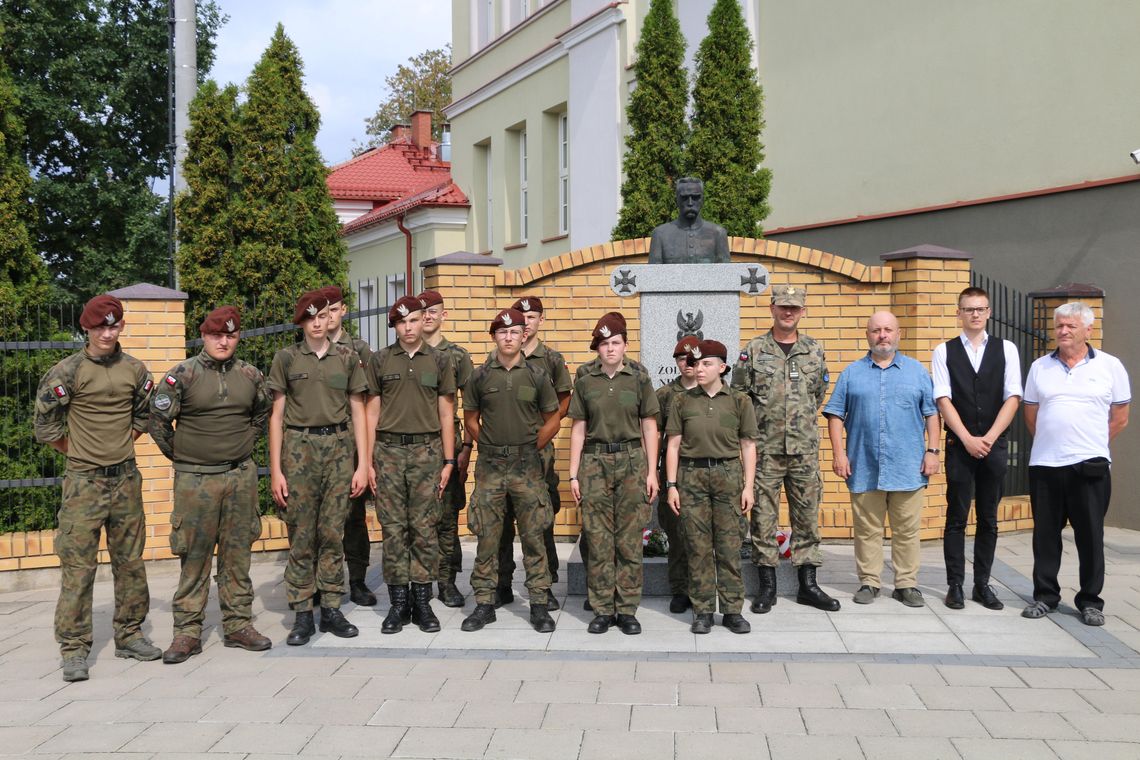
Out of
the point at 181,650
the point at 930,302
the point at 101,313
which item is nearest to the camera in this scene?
the point at 101,313

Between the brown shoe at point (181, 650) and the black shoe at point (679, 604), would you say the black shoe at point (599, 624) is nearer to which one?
the black shoe at point (679, 604)

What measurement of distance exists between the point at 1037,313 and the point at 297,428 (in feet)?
A: 24.0

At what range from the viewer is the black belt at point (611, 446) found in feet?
20.3

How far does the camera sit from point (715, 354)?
20.2 feet

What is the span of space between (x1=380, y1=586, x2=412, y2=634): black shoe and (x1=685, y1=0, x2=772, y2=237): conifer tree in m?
6.94

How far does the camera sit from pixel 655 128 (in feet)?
41.5

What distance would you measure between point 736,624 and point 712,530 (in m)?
0.54

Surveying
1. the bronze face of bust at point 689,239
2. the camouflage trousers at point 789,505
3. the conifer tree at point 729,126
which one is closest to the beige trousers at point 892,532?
the camouflage trousers at point 789,505

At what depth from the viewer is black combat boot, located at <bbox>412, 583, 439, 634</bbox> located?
249 inches

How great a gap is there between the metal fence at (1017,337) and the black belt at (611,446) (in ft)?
17.7

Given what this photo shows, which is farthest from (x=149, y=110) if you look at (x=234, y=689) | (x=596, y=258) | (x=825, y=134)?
(x=234, y=689)

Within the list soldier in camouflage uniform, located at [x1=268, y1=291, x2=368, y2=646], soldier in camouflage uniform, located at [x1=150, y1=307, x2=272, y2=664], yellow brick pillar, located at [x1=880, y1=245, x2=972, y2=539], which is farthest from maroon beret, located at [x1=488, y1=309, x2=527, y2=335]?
yellow brick pillar, located at [x1=880, y1=245, x2=972, y2=539]

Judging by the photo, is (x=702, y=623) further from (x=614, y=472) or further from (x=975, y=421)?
(x=975, y=421)

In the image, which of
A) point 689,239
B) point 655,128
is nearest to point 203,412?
point 689,239
